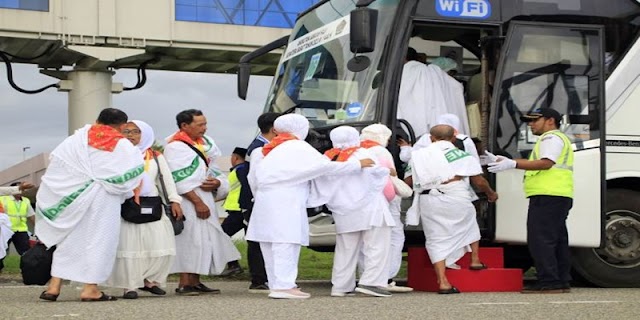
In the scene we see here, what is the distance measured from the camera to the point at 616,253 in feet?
40.3

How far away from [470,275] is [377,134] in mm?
Answer: 1564

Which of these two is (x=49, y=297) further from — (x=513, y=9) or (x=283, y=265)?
(x=513, y=9)

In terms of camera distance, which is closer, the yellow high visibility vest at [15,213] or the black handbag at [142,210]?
the black handbag at [142,210]

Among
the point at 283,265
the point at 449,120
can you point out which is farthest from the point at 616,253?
the point at 283,265

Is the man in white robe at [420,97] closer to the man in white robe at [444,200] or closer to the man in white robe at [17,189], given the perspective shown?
the man in white robe at [444,200]

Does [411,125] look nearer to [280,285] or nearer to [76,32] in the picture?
[280,285]

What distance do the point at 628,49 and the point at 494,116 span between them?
1.56 metres

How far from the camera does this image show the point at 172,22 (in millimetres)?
30094

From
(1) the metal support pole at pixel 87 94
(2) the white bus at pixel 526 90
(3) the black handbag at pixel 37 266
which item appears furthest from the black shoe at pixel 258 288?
(1) the metal support pole at pixel 87 94

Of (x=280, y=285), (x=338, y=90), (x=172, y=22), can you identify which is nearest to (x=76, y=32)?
(x=172, y=22)

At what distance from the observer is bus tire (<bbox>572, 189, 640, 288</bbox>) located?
12.2m

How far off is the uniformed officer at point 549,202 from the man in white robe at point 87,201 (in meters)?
3.30

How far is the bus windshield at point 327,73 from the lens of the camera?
39.1 ft

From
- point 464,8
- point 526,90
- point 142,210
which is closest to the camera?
point 142,210
